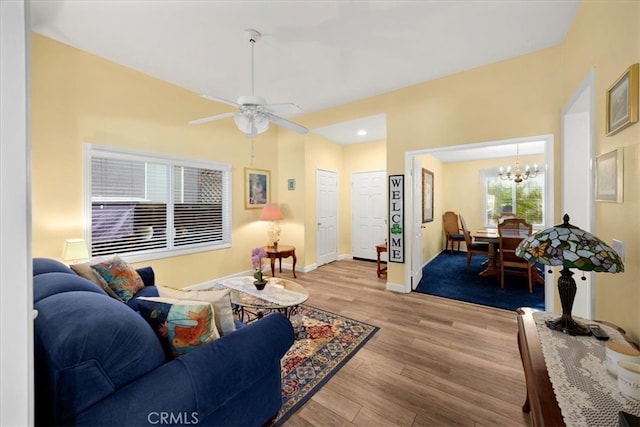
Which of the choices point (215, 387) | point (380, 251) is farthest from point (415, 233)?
point (215, 387)

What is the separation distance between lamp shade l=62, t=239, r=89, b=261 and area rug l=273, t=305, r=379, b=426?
89.5 inches

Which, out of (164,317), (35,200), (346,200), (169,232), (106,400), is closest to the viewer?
(106,400)

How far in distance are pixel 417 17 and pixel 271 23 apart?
1371mm

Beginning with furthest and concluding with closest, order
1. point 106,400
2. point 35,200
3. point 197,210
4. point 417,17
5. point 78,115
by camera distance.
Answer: point 197,210 < point 78,115 < point 35,200 < point 417,17 < point 106,400

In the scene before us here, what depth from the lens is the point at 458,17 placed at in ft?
7.97

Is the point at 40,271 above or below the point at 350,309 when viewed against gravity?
above

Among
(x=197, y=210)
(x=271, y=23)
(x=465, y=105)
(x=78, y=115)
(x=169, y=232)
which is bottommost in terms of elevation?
(x=169, y=232)

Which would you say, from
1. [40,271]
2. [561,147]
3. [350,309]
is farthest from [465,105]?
[40,271]

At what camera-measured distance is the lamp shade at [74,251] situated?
2.57 meters

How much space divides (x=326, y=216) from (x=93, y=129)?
4066 mm

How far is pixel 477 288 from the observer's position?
13.4 feet

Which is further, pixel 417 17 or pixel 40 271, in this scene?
pixel 417 17

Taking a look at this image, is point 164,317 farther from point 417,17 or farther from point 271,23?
point 417,17

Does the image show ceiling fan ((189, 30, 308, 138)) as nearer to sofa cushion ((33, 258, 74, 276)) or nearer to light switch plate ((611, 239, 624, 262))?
sofa cushion ((33, 258, 74, 276))
